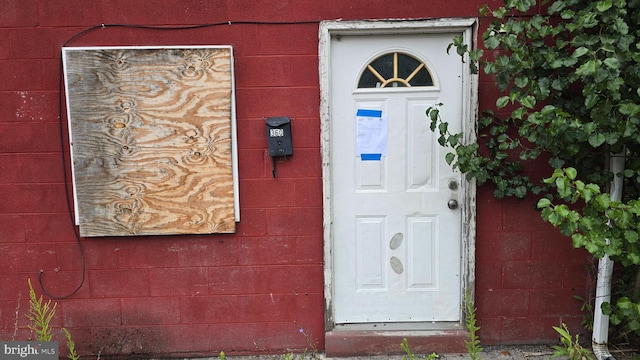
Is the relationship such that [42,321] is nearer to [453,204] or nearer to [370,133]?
[370,133]

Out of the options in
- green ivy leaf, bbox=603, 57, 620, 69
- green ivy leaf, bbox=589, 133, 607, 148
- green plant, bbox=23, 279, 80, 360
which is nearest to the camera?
green plant, bbox=23, 279, 80, 360

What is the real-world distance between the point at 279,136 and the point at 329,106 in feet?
1.24

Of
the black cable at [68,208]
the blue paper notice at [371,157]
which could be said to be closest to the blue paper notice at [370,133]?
the blue paper notice at [371,157]

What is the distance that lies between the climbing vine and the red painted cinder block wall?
8.8 inches

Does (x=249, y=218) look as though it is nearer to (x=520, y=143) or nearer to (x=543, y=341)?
(x=520, y=143)

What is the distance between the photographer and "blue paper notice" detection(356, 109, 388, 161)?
3.43m

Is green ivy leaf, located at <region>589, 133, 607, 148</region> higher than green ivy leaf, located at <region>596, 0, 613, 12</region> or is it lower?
lower

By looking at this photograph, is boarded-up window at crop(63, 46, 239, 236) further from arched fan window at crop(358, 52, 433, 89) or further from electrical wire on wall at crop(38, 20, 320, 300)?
arched fan window at crop(358, 52, 433, 89)

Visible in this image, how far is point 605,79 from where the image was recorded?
8.66 feet

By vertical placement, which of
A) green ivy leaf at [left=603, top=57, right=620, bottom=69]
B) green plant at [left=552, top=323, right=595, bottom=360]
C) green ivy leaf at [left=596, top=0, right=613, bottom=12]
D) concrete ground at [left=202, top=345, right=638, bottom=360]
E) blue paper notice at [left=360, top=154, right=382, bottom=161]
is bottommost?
concrete ground at [left=202, top=345, right=638, bottom=360]

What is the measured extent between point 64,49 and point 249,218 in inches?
61.5

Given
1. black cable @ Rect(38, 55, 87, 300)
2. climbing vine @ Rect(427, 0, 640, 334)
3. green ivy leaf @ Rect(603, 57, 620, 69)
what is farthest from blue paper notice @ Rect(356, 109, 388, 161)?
black cable @ Rect(38, 55, 87, 300)

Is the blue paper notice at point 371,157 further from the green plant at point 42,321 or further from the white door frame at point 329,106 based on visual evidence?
the green plant at point 42,321

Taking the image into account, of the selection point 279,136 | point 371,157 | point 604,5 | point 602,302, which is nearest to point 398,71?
point 371,157
